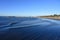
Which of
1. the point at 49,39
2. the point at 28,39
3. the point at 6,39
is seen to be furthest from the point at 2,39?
the point at 49,39

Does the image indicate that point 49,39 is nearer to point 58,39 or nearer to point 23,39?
point 58,39

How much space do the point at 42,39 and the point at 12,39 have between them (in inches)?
81.0

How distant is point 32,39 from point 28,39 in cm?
29

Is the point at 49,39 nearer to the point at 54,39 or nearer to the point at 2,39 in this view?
the point at 54,39

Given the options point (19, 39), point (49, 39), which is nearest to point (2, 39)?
point (19, 39)

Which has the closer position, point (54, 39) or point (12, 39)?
point (12, 39)

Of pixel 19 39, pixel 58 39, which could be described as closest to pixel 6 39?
pixel 19 39

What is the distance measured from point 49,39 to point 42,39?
1.64 ft

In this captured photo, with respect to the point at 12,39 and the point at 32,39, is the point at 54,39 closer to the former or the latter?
the point at 32,39

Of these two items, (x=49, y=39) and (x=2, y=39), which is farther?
(x=49, y=39)

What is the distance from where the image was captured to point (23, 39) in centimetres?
796

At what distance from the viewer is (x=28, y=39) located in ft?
26.2

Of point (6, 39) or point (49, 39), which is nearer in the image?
point (6, 39)

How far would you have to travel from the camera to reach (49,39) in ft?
27.2
